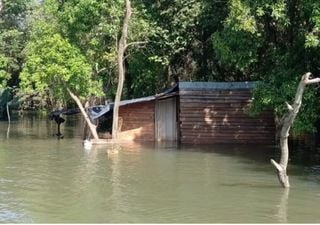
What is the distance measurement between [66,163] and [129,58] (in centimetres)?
1060

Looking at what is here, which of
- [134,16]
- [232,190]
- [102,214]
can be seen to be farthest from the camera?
[134,16]

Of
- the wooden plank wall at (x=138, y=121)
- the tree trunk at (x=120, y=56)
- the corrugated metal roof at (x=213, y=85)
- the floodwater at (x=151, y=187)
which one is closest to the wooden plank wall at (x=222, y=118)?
the corrugated metal roof at (x=213, y=85)

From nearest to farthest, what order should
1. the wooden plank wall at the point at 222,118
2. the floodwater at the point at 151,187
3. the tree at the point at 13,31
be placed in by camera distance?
the floodwater at the point at 151,187
the wooden plank wall at the point at 222,118
the tree at the point at 13,31

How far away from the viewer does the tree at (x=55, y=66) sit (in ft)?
75.3

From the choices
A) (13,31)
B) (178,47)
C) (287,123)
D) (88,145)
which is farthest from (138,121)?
(13,31)

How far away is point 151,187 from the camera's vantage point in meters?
14.0

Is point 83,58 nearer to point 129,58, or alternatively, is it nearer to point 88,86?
point 88,86

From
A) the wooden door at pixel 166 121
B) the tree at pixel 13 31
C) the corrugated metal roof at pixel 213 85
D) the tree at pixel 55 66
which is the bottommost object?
the wooden door at pixel 166 121

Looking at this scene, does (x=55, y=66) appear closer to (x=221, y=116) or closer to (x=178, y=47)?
(x=178, y=47)

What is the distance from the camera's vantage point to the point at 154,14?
2589cm

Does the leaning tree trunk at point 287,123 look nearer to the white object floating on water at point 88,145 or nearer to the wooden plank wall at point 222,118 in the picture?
the wooden plank wall at point 222,118

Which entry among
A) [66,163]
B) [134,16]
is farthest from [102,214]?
[134,16]

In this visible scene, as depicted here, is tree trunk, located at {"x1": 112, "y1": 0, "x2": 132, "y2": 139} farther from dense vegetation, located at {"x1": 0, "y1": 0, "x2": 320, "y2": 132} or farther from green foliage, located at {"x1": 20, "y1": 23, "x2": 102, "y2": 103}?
green foliage, located at {"x1": 20, "y1": 23, "x2": 102, "y2": 103}

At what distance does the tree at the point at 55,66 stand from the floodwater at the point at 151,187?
294 centimetres
